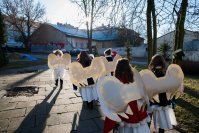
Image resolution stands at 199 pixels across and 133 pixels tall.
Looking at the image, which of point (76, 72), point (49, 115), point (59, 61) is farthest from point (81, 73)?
point (59, 61)

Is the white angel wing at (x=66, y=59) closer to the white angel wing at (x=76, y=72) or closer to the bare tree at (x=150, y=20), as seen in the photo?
the bare tree at (x=150, y=20)

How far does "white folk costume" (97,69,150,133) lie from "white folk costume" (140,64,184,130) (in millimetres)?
536

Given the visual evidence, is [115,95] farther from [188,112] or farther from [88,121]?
[188,112]

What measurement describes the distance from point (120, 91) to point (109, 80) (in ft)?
0.71

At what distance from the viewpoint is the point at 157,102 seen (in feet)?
16.0

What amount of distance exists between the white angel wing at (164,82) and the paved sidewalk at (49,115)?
1925 mm

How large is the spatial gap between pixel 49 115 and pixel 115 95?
3.98 metres

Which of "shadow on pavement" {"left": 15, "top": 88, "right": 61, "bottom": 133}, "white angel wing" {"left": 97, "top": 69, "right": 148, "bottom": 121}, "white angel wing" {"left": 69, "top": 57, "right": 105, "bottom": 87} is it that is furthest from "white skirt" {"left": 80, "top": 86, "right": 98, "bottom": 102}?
"white angel wing" {"left": 97, "top": 69, "right": 148, "bottom": 121}

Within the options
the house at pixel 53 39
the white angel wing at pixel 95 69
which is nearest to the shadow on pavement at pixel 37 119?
the white angel wing at pixel 95 69

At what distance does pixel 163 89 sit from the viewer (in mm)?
4477

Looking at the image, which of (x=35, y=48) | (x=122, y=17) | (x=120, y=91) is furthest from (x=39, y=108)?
(x=35, y=48)

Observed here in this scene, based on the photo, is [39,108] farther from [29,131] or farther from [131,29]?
[131,29]

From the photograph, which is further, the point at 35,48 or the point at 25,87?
the point at 35,48

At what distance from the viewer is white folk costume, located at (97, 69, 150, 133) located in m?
3.57
